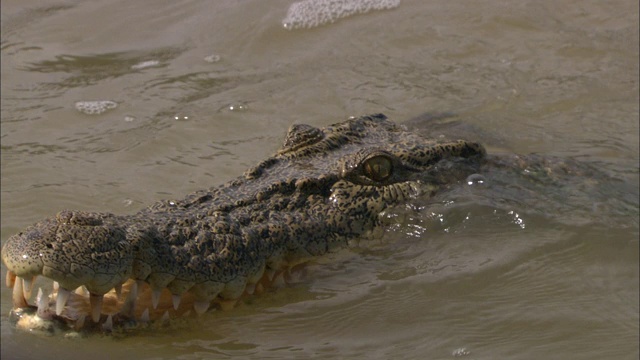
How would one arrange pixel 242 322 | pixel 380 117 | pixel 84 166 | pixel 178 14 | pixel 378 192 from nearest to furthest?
pixel 242 322 < pixel 378 192 < pixel 380 117 < pixel 84 166 < pixel 178 14

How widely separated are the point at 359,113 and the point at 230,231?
3.23m

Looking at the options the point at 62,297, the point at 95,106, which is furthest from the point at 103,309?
the point at 95,106

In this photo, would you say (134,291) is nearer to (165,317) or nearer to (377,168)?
(165,317)

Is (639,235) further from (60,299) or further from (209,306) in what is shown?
(60,299)

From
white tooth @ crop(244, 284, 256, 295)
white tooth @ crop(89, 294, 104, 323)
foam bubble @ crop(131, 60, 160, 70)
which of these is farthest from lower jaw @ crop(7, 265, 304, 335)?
foam bubble @ crop(131, 60, 160, 70)

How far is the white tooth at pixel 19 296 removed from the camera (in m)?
3.84

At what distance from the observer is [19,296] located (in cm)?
388

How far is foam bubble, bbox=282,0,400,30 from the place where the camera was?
8969 mm

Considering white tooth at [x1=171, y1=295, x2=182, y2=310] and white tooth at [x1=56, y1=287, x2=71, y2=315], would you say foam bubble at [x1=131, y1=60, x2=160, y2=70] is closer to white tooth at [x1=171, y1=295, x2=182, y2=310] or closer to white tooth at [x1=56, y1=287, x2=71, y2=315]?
white tooth at [x1=171, y1=295, x2=182, y2=310]

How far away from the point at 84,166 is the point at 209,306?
Result: 2470 millimetres

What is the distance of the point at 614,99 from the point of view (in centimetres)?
770

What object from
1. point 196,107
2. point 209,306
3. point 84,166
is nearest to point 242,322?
point 209,306

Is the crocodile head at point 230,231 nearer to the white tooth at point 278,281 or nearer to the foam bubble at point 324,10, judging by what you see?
the white tooth at point 278,281

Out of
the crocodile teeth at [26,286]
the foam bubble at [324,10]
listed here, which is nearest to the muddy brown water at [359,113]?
the foam bubble at [324,10]
